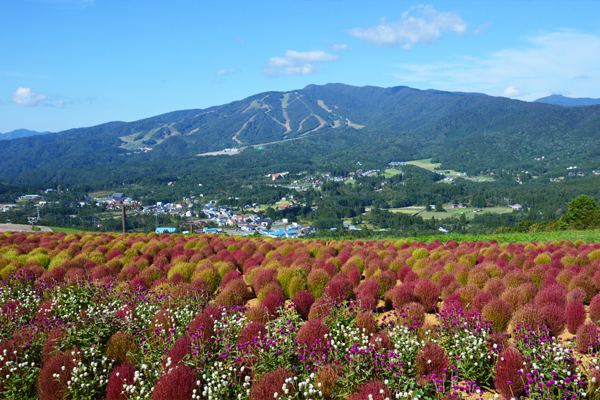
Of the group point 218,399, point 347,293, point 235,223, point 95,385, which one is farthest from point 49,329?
point 235,223

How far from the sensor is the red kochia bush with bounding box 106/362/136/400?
5133 mm

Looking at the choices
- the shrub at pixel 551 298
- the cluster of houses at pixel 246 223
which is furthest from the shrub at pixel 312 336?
the cluster of houses at pixel 246 223

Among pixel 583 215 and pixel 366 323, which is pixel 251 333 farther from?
pixel 583 215

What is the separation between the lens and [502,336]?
598 cm

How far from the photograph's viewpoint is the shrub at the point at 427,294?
916cm

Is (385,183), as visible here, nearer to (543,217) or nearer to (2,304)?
(543,217)

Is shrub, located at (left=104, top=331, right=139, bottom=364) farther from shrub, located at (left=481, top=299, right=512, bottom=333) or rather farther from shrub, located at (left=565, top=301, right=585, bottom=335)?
shrub, located at (left=565, top=301, right=585, bottom=335)

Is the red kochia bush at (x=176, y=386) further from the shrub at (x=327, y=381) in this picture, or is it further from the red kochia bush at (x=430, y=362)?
the red kochia bush at (x=430, y=362)

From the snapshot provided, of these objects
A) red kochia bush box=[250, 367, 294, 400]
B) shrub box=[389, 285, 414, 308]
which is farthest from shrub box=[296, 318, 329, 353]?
shrub box=[389, 285, 414, 308]

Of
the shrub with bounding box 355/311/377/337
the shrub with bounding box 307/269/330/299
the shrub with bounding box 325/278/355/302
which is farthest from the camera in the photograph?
the shrub with bounding box 307/269/330/299

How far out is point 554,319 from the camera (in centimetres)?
688

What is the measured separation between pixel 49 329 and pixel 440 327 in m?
7.20

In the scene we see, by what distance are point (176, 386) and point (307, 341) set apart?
2145 mm

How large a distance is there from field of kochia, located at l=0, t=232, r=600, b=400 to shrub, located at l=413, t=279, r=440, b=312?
0.03 meters
